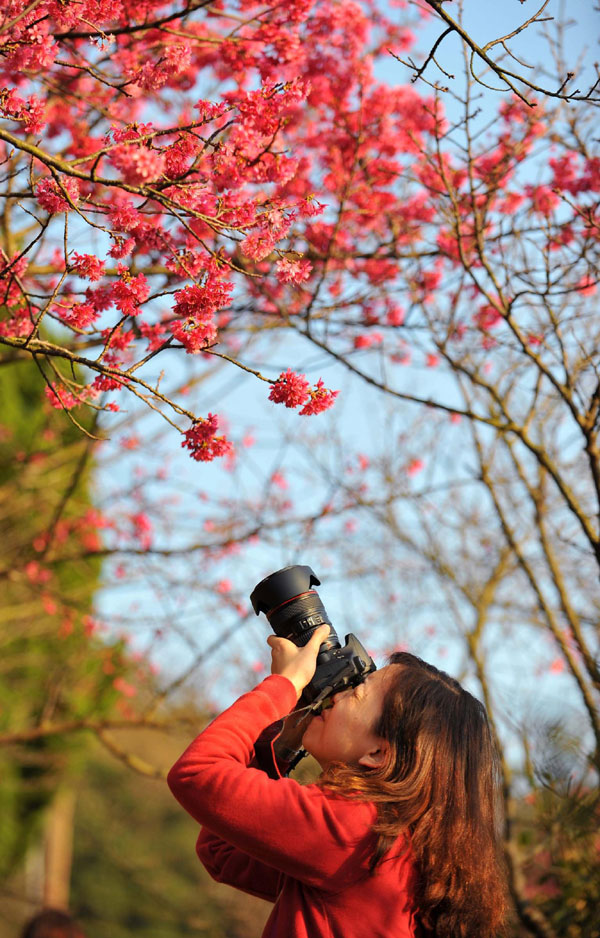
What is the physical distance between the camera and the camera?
162cm

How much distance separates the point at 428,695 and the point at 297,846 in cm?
37

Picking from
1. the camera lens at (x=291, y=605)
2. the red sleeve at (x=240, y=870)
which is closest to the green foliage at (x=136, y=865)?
the red sleeve at (x=240, y=870)

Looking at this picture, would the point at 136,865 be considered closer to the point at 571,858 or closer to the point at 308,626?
the point at 571,858

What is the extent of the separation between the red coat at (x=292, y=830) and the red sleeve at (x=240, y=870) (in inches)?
4.7

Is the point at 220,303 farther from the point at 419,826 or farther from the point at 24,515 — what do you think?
the point at 24,515

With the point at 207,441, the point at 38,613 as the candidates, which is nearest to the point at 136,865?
the point at 38,613

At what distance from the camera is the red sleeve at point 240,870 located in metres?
1.69

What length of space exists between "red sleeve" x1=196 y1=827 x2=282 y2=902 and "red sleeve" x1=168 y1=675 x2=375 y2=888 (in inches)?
9.5

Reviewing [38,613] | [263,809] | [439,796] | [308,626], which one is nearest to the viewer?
[263,809]

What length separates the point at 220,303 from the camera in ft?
6.18

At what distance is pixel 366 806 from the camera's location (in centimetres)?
150

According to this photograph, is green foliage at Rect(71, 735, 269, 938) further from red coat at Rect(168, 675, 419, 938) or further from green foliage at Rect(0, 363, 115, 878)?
red coat at Rect(168, 675, 419, 938)

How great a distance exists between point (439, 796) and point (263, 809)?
33 centimetres

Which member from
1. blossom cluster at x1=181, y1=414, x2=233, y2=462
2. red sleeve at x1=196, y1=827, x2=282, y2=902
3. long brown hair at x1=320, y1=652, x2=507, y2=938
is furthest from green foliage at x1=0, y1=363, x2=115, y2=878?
long brown hair at x1=320, y1=652, x2=507, y2=938
